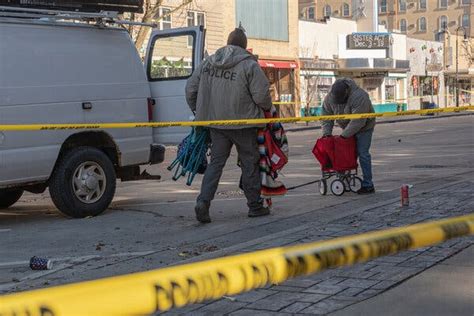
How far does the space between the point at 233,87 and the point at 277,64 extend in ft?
112

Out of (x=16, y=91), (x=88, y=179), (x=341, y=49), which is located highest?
(x=341, y=49)

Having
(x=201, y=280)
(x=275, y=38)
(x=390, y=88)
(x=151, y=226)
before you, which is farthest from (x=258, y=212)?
(x=390, y=88)

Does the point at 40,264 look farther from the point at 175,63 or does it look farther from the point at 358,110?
the point at 358,110

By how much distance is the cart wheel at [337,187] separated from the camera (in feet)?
30.2

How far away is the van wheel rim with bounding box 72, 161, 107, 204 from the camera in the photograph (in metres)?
8.02

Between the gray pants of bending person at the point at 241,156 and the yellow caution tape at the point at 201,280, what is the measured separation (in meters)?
4.50

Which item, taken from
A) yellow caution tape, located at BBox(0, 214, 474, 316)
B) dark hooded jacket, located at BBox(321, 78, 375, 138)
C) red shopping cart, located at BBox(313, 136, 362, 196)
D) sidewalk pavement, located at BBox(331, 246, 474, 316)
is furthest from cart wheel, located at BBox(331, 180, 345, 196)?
yellow caution tape, located at BBox(0, 214, 474, 316)

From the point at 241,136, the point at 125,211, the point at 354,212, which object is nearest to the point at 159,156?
the point at 125,211

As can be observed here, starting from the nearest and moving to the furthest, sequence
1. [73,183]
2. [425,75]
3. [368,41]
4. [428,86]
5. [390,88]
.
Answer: [73,183]
[368,41]
[390,88]
[425,75]
[428,86]

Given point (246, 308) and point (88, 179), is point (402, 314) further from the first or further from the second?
point (88, 179)

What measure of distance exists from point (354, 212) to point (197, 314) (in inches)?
145

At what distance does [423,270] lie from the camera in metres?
5.27

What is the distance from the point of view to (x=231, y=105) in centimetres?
746

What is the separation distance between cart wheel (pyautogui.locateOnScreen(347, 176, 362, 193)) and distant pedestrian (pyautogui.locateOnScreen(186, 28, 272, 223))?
2095 mm
